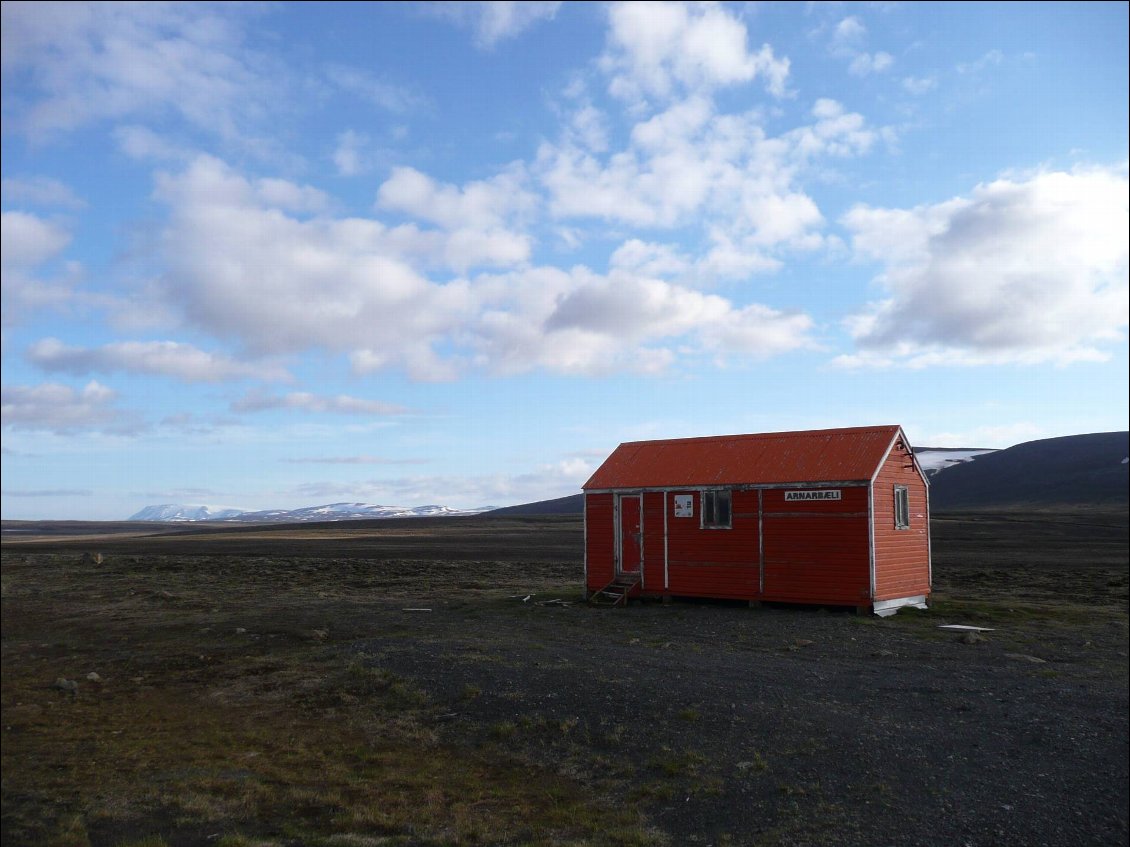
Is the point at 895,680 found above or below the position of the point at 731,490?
below

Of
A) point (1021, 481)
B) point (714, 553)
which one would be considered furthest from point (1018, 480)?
point (714, 553)

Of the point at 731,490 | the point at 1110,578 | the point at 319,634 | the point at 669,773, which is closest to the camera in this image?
the point at 669,773

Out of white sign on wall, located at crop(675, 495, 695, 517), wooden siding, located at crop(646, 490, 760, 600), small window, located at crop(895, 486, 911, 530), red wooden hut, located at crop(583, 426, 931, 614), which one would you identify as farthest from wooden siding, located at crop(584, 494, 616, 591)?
small window, located at crop(895, 486, 911, 530)

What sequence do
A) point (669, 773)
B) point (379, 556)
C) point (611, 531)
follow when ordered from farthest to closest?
point (379, 556), point (611, 531), point (669, 773)

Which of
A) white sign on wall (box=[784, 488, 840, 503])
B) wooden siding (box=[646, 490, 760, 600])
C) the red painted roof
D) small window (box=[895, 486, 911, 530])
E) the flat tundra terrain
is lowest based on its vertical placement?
the flat tundra terrain

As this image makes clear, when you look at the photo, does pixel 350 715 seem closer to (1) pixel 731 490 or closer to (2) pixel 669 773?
(2) pixel 669 773

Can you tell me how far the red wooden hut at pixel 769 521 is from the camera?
76.1ft

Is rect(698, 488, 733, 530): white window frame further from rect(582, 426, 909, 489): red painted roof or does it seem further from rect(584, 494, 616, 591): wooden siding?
rect(584, 494, 616, 591): wooden siding

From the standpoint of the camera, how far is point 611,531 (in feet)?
92.0

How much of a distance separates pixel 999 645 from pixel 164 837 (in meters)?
16.4

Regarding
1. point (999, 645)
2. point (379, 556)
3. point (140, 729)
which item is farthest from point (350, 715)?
point (379, 556)

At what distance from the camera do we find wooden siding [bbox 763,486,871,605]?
22875 mm

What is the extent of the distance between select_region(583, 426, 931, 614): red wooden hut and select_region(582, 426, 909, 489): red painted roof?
4cm

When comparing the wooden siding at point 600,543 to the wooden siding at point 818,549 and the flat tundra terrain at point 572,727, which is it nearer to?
the flat tundra terrain at point 572,727
